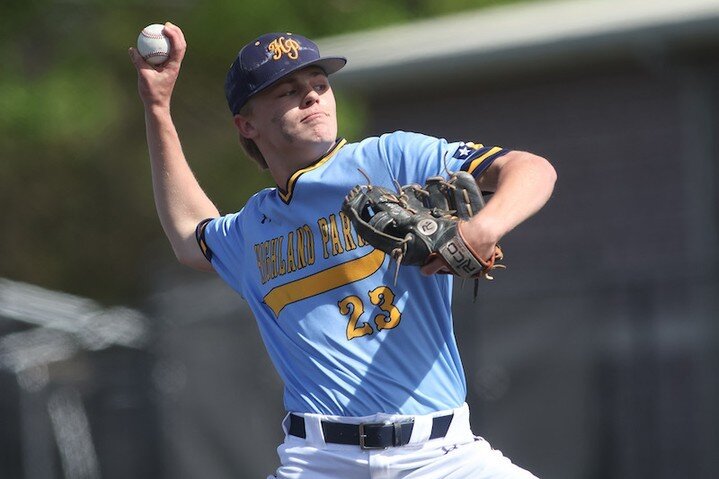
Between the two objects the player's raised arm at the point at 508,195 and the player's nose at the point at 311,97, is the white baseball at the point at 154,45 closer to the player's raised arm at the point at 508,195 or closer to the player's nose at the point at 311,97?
the player's nose at the point at 311,97

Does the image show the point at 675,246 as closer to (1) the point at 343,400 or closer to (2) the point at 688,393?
(2) the point at 688,393

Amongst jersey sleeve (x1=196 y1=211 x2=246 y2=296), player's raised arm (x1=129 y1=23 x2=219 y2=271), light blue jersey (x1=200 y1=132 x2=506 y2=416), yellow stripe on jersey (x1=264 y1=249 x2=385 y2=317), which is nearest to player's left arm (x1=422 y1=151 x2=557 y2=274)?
light blue jersey (x1=200 y1=132 x2=506 y2=416)

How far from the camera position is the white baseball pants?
4.33 metres

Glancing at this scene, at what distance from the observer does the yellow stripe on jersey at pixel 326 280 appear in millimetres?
4414

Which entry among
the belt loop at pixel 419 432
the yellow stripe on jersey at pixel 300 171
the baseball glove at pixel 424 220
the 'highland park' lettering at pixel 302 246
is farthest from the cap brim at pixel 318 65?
the belt loop at pixel 419 432

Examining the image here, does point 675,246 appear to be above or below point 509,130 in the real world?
below

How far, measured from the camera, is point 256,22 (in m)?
12.6

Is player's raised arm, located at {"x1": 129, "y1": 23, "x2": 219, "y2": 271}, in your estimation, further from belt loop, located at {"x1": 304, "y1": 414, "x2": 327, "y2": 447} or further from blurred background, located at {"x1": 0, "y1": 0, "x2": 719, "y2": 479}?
blurred background, located at {"x1": 0, "y1": 0, "x2": 719, "y2": 479}

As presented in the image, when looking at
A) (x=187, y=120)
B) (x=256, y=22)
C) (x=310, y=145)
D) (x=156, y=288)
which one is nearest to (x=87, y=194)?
(x=187, y=120)

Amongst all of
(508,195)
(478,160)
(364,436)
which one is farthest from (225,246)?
(508,195)

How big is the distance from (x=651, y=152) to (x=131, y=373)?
4778mm

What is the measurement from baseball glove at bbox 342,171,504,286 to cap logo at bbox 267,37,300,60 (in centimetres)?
82

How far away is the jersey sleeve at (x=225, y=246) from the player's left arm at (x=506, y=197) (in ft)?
4.05

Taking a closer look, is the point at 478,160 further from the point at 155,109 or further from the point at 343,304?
the point at 155,109
